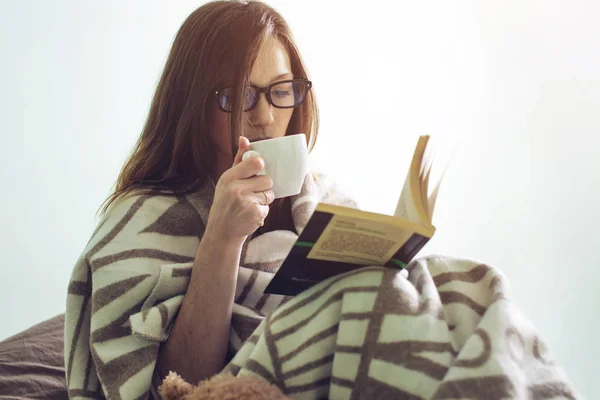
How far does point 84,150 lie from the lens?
6.61ft

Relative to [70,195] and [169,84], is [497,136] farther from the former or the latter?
[70,195]

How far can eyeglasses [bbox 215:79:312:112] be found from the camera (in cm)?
100

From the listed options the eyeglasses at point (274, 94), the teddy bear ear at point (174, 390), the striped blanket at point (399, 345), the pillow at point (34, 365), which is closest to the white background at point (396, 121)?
the pillow at point (34, 365)

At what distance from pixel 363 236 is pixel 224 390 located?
0.77 ft

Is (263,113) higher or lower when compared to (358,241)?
higher

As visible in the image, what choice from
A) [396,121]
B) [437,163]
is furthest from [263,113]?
[396,121]

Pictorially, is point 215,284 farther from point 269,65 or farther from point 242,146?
point 269,65

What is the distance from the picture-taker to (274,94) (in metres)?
1.03

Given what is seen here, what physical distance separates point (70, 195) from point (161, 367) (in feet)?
4.27

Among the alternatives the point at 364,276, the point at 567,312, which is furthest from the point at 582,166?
the point at 364,276

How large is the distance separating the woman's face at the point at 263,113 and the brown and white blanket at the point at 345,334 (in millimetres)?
258

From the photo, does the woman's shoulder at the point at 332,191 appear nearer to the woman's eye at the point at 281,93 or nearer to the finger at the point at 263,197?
the woman's eye at the point at 281,93

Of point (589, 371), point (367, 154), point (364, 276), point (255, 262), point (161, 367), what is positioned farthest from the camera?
point (367, 154)

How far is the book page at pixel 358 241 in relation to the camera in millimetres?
650
